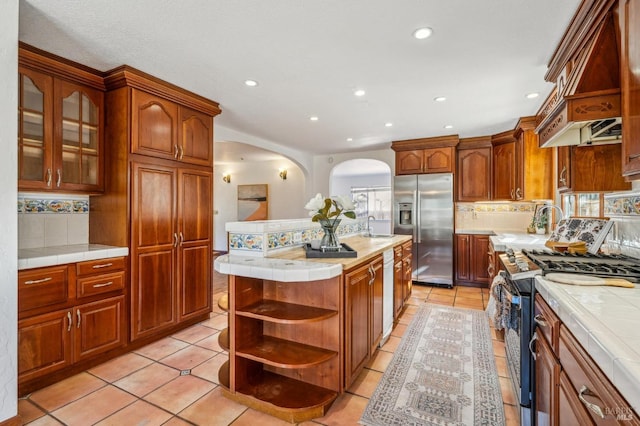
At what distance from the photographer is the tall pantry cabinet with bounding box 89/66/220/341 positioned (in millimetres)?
2586

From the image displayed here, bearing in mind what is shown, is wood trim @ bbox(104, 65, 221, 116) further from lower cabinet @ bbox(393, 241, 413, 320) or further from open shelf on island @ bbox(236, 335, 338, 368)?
lower cabinet @ bbox(393, 241, 413, 320)

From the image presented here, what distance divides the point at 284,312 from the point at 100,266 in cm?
158

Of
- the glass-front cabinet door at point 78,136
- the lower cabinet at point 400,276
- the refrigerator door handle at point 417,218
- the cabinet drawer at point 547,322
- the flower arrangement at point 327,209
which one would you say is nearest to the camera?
the cabinet drawer at point 547,322

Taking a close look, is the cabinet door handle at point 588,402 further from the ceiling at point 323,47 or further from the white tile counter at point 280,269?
the ceiling at point 323,47

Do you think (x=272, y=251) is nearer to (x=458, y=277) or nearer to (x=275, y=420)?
(x=275, y=420)

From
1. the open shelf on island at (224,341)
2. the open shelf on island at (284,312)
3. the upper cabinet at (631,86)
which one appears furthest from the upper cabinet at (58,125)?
the upper cabinet at (631,86)

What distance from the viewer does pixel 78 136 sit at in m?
2.52

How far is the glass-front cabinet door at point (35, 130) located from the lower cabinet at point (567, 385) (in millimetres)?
3213

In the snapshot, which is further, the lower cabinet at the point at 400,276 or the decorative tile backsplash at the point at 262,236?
the lower cabinet at the point at 400,276

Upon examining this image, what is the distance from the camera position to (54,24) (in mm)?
1904

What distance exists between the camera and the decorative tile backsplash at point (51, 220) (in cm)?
247

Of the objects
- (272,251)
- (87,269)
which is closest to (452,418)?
(272,251)

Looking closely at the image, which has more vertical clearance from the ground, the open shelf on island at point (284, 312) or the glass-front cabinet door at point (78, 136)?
the glass-front cabinet door at point (78, 136)

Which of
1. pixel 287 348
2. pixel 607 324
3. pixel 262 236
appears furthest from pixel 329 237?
pixel 607 324
